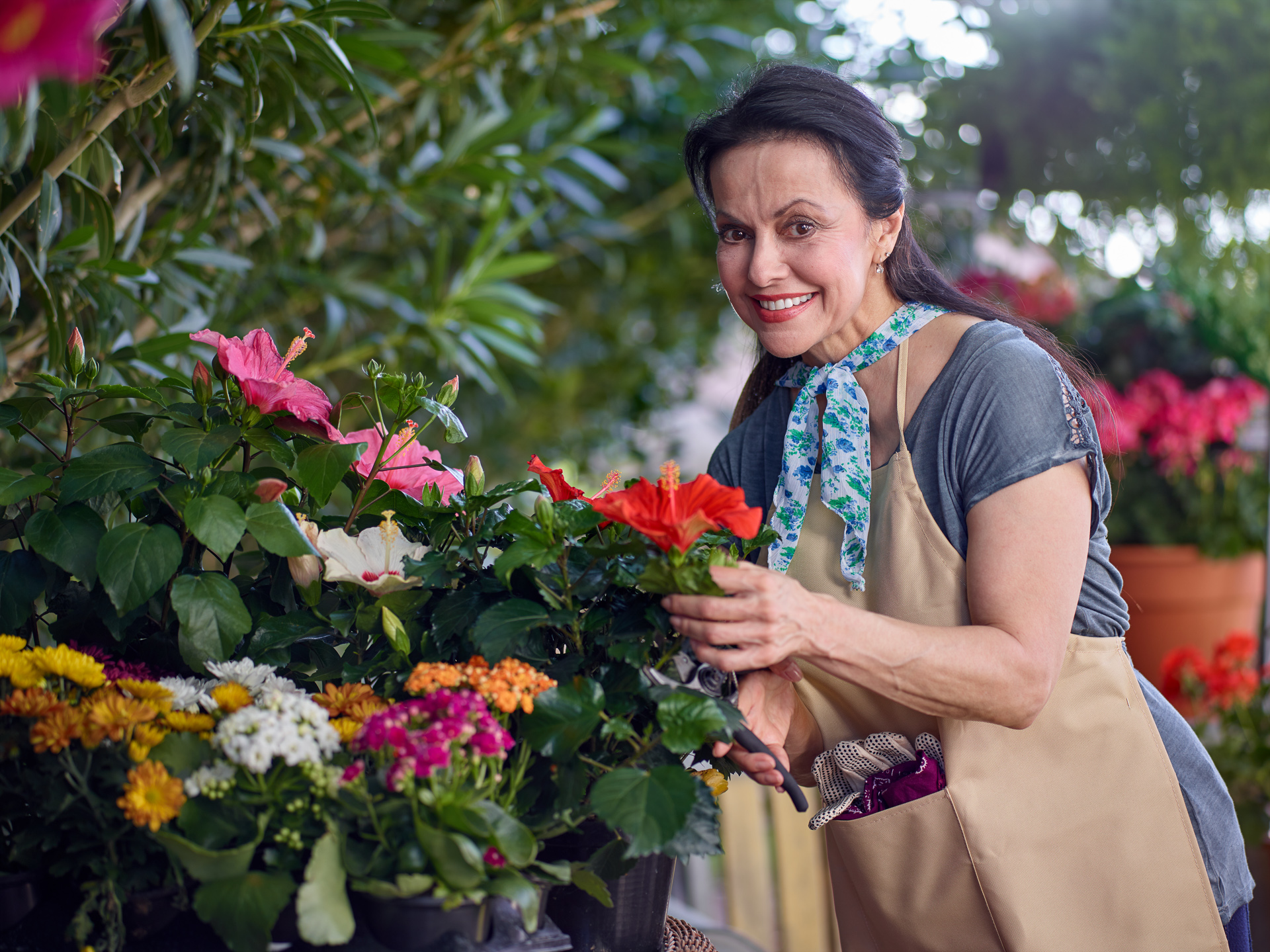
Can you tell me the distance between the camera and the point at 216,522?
690 mm

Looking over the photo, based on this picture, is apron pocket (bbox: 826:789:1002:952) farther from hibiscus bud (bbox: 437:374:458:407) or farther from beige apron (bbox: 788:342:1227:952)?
hibiscus bud (bbox: 437:374:458:407)

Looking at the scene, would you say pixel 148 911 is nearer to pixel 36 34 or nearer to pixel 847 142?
pixel 36 34

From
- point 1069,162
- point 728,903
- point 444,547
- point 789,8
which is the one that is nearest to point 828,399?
point 444,547

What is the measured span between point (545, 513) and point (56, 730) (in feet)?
1.08

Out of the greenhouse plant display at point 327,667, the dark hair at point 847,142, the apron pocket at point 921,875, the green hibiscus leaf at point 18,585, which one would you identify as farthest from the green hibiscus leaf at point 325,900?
the dark hair at point 847,142

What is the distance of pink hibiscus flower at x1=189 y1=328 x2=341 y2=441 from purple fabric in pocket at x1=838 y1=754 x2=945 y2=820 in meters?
0.60

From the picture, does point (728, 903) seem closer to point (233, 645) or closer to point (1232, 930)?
point (1232, 930)

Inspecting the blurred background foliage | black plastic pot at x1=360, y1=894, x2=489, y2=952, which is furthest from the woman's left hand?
the blurred background foliage

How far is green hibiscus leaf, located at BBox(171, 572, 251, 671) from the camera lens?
27.5 inches

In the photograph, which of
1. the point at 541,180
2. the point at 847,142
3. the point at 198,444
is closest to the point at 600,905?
the point at 198,444

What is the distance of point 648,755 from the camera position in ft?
2.28

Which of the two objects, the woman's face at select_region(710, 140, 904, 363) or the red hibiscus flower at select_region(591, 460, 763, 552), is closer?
the red hibiscus flower at select_region(591, 460, 763, 552)

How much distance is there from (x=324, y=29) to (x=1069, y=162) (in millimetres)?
1884

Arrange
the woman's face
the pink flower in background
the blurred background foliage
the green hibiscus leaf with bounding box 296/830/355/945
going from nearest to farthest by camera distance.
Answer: the pink flower in background → the green hibiscus leaf with bounding box 296/830/355/945 → the woman's face → the blurred background foliage
